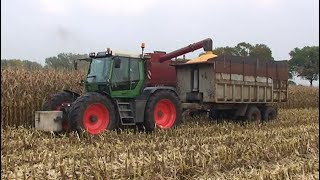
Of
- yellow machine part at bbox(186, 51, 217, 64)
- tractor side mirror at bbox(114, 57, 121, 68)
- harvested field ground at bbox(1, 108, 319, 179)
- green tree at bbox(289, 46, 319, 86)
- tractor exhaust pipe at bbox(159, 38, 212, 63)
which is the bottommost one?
harvested field ground at bbox(1, 108, 319, 179)

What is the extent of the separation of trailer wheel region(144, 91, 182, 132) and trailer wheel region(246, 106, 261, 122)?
2.66 meters

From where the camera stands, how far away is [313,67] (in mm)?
52594

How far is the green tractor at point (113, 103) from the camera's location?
27.3 ft

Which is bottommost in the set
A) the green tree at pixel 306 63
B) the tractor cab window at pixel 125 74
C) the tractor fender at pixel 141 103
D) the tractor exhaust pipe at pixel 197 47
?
the tractor fender at pixel 141 103

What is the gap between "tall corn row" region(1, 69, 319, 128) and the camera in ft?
32.9

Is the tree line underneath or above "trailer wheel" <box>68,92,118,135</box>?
above

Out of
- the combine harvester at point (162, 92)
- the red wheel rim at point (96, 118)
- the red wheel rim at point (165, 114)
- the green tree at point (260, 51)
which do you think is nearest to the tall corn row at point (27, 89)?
the combine harvester at point (162, 92)

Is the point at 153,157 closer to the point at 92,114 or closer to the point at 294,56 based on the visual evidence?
the point at 92,114

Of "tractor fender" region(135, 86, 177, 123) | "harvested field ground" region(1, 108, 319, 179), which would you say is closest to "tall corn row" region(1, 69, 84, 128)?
"harvested field ground" region(1, 108, 319, 179)

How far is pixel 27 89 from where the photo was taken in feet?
34.6

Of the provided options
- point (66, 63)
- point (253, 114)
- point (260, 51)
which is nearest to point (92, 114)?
point (253, 114)

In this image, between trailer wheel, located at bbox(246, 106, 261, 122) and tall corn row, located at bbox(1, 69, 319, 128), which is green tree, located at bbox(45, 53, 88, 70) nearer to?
tall corn row, located at bbox(1, 69, 319, 128)

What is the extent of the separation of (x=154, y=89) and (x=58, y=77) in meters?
3.44

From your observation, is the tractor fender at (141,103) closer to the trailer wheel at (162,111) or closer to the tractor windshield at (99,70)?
the trailer wheel at (162,111)
